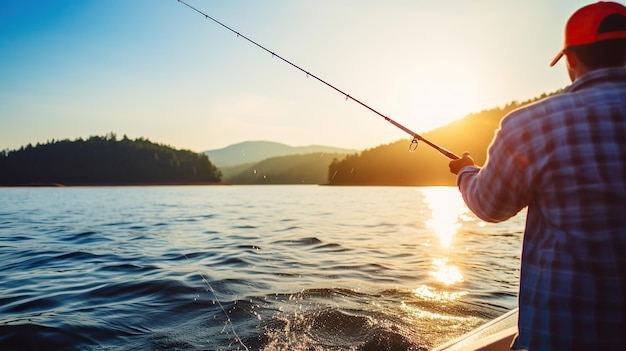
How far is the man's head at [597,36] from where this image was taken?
183cm

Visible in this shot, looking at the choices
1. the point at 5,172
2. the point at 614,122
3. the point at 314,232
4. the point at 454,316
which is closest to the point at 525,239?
the point at 614,122

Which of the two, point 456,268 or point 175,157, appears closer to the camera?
point 456,268

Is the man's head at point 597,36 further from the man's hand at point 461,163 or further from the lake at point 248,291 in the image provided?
the lake at point 248,291

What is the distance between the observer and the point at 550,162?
69.6 inches

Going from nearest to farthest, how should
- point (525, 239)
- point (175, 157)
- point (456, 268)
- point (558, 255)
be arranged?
point (558, 255) < point (525, 239) < point (456, 268) < point (175, 157)

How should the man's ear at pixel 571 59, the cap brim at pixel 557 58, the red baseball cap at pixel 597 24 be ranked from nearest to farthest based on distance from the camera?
the red baseball cap at pixel 597 24 → the man's ear at pixel 571 59 → the cap brim at pixel 557 58

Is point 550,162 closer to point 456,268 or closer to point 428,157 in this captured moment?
point 456,268

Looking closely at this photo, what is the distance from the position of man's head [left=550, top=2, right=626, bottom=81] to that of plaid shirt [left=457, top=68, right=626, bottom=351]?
110mm

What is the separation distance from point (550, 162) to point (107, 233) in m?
17.5

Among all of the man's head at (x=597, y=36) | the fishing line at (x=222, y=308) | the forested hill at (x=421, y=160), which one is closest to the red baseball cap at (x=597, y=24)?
the man's head at (x=597, y=36)

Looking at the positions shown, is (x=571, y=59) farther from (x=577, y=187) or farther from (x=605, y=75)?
(x=577, y=187)

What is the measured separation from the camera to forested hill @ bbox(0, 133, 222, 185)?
422 ft

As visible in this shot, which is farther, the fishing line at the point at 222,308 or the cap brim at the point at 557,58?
the fishing line at the point at 222,308

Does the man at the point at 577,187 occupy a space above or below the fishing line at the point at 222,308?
above
